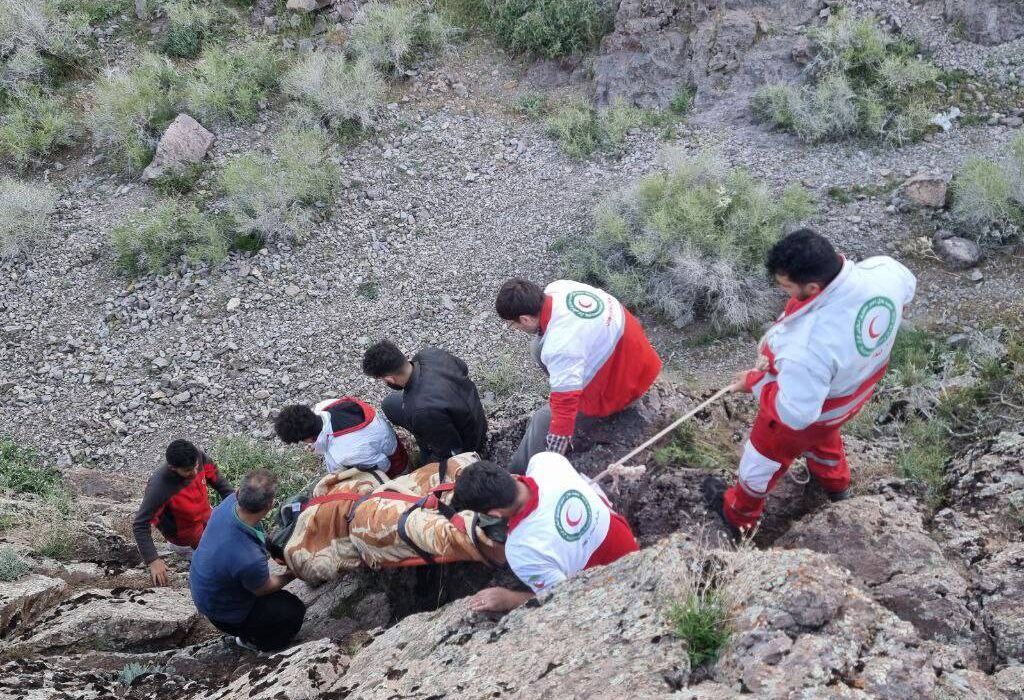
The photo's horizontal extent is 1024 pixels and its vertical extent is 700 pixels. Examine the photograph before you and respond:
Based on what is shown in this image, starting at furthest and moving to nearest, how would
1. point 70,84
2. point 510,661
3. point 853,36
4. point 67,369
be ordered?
point 70,84 < point 853,36 < point 67,369 < point 510,661

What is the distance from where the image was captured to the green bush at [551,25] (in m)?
9.61

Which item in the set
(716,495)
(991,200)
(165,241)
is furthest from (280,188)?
(991,200)

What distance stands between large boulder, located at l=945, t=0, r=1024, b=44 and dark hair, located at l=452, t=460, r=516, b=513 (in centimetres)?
784

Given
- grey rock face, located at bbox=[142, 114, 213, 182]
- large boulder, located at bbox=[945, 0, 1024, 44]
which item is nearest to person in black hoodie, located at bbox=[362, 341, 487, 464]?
grey rock face, located at bbox=[142, 114, 213, 182]

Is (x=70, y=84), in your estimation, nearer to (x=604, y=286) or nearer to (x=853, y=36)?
(x=604, y=286)

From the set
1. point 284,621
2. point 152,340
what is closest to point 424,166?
point 152,340

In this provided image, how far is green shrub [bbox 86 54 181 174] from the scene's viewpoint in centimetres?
933

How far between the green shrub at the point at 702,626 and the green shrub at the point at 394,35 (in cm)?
807

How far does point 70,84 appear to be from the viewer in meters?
10.5

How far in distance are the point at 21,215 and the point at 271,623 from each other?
6491mm

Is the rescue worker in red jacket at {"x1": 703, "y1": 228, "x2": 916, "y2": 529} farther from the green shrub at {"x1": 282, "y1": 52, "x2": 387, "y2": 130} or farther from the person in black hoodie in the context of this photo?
the green shrub at {"x1": 282, "y1": 52, "x2": 387, "y2": 130}

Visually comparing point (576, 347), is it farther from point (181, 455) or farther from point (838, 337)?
point (181, 455)

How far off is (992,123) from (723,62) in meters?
2.65

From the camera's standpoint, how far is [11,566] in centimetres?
521
